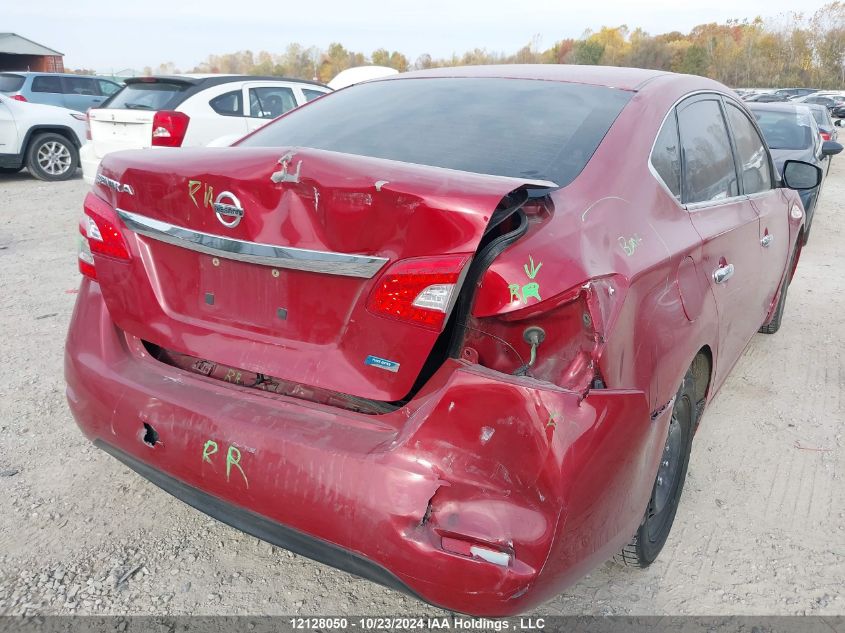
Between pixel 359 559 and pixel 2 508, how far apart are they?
1.61m

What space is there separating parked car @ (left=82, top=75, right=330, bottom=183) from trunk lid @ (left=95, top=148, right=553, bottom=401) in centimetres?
591

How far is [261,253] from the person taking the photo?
6.17ft

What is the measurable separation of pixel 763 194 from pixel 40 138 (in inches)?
417

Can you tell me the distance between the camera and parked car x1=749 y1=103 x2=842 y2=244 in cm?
816

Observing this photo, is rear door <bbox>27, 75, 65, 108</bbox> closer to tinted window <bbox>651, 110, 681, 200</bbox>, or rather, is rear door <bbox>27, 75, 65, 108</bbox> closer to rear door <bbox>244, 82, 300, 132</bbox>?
rear door <bbox>244, 82, 300, 132</bbox>

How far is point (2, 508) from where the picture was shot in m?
2.62

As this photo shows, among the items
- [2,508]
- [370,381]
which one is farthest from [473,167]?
[2,508]

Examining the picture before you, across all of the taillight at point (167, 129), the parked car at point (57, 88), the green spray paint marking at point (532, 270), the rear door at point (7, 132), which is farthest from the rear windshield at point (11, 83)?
the green spray paint marking at point (532, 270)

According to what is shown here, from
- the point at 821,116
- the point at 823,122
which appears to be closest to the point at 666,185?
the point at 823,122

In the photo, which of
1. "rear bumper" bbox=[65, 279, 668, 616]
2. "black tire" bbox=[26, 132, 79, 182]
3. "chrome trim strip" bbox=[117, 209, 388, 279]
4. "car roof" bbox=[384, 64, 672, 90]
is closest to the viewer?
"rear bumper" bbox=[65, 279, 668, 616]

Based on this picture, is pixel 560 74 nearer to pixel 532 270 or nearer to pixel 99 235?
pixel 532 270

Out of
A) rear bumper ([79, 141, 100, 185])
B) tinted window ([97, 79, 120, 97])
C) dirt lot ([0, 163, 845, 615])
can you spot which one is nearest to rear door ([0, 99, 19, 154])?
rear bumper ([79, 141, 100, 185])

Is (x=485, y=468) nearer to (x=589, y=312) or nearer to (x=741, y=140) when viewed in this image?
(x=589, y=312)

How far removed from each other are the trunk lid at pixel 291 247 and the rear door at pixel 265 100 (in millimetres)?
6669
